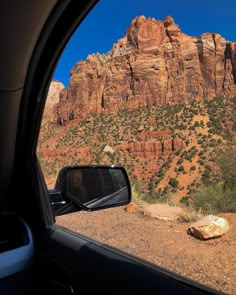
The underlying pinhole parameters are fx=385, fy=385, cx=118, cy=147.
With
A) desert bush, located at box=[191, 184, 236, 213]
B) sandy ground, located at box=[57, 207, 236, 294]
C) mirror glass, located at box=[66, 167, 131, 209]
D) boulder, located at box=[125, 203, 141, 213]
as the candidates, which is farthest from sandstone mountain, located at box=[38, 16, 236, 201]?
mirror glass, located at box=[66, 167, 131, 209]

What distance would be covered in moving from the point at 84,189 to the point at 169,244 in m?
4.97

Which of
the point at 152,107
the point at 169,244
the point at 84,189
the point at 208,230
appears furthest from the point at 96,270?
the point at 152,107

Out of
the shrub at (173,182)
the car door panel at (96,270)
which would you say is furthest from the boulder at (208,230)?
the shrub at (173,182)

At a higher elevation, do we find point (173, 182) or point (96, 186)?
point (96, 186)

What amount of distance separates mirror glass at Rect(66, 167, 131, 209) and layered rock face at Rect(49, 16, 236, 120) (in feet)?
166

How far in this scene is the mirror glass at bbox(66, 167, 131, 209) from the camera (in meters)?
2.00

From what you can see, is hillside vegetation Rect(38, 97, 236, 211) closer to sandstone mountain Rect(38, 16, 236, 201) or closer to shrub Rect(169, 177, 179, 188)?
shrub Rect(169, 177, 179, 188)

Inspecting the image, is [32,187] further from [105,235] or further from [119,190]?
[105,235]

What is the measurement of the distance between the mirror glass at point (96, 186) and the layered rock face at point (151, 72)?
50720 millimetres

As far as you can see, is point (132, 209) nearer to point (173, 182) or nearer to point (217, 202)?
point (217, 202)

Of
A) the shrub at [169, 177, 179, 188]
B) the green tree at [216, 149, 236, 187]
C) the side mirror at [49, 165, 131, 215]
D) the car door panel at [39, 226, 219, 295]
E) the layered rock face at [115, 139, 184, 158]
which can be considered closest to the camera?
the car door panel at [39, 226, 219, 295]

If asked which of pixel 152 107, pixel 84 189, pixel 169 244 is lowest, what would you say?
pixel 169 244

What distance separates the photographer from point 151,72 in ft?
190

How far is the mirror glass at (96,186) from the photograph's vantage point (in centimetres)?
200
